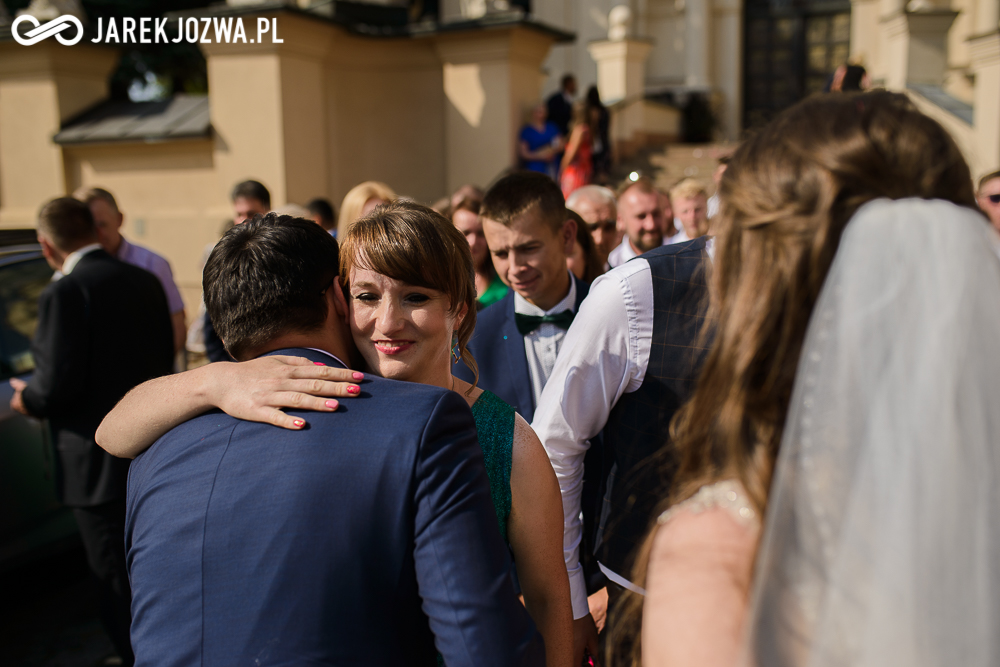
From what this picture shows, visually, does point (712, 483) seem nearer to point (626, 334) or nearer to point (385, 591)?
point (385, 591)

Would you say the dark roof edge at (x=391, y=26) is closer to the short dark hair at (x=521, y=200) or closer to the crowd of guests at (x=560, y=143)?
the crowd of guests at (x=560, y=143)

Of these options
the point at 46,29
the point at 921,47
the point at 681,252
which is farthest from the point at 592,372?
the point at 921,47

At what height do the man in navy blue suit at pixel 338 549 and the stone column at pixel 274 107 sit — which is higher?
the stone column at pixel 274 107

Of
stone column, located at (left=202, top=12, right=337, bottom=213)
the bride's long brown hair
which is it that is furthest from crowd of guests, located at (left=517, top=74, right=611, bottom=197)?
the bride's long brown hair

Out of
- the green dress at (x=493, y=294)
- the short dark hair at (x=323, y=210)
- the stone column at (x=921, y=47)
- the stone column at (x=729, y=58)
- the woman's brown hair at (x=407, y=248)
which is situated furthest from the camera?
the stone column at (x=729, y=58)

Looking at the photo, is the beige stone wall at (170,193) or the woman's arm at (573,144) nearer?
the woman's arm at (573,144)

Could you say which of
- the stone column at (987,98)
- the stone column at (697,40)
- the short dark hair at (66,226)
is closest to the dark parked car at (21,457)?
the short dark hair at (66,226)

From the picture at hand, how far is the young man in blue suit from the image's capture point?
312cm

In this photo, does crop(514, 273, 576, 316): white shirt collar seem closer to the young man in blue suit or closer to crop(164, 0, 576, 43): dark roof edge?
the young man in blue suit

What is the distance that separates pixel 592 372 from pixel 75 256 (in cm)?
316

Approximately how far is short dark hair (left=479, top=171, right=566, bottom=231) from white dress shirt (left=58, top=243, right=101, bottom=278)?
2.14m

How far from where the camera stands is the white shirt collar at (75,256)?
4.03m

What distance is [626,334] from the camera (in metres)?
2.17

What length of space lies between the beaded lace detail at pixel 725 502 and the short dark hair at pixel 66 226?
3954mm
